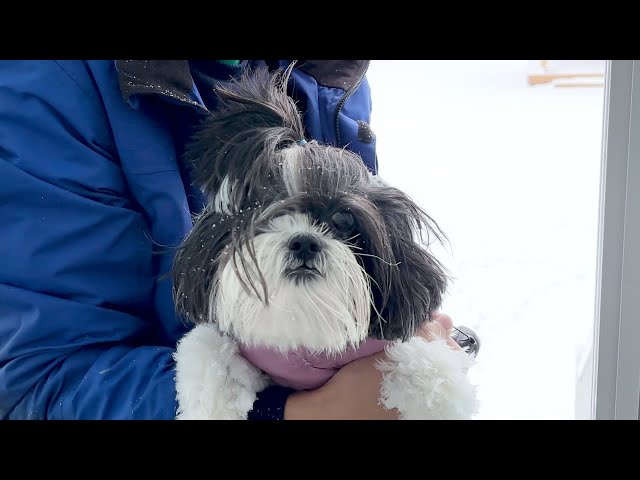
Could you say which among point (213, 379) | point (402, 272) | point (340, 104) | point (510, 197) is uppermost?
point (340, 104)

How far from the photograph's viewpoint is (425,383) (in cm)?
101

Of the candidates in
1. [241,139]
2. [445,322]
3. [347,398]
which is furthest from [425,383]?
[241,139]

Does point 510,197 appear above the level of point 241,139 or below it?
below

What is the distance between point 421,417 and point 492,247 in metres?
1.03

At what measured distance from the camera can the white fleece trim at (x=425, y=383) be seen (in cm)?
99

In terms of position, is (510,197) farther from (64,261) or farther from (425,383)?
(64,261)

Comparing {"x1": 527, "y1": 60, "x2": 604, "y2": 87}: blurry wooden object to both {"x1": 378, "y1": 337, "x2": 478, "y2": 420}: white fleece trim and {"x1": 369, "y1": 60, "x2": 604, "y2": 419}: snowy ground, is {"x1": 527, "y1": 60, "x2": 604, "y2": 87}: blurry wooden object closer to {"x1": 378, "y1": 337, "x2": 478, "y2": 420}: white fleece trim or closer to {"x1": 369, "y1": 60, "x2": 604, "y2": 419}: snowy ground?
{"x1": 369, "y1": 60, "x2": 604, "y2": 419}: snowy ground

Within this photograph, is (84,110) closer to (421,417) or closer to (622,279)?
(421,417)

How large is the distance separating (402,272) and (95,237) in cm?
56

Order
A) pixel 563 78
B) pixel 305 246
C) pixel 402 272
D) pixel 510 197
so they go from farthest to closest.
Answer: pixel 510 197 → pixel 563 78 → pixel 402 272 → pixel 305 246

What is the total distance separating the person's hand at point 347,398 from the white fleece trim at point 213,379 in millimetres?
81

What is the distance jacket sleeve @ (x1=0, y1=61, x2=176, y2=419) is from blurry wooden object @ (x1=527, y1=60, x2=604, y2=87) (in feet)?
3.68

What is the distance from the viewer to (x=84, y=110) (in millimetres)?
1032
